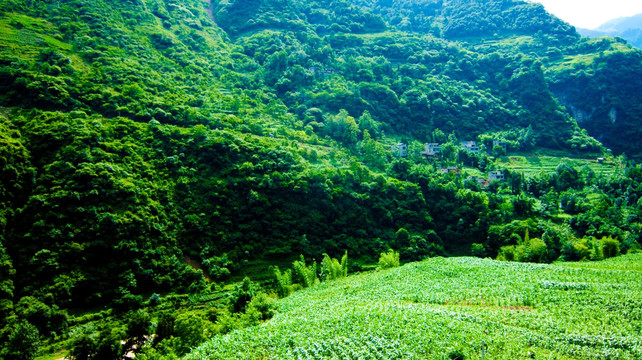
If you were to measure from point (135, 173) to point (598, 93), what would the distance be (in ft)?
518

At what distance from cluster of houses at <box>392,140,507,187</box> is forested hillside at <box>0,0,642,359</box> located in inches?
39.3

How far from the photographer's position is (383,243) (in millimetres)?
67312

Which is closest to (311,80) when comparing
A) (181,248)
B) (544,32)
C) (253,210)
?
(253,210)

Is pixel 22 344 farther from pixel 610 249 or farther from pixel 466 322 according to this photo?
pixel 610 249

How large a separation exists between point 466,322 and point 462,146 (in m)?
95.7

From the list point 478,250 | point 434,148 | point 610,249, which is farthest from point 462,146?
point 610,249

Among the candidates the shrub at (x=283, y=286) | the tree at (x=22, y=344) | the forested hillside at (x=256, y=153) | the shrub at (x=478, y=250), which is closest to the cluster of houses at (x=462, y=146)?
the forested hillside at (x=256, y=153)

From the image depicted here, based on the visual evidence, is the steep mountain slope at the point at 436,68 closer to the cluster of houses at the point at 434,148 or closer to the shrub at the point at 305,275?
the cluster of houses at the point at 434,148

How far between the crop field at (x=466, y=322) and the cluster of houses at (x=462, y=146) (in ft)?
181

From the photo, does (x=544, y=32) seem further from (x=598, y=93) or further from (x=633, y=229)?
(x=633, y=229)

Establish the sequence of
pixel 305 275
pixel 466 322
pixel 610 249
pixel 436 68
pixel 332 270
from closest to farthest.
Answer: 1. pixel 466 322
2. pixel 305 275
3. pixel 332 270
4. pixel 610 249
5. pixel 436 68

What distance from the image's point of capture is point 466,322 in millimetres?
27859

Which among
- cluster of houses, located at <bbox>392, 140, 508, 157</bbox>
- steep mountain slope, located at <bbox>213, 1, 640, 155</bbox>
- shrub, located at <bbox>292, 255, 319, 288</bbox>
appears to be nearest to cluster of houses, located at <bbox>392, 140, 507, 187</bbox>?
cluster of houses, located at <bbox>392, 140, 508, 157</bbox>

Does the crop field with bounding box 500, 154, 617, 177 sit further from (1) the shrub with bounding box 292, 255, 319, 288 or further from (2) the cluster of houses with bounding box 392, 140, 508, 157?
(1) the shrub with bounding box 292, 255, 319, 288
